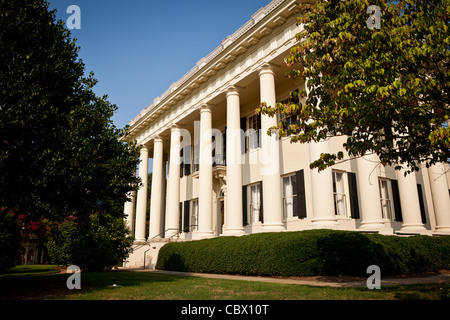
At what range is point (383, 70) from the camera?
611 centimetres

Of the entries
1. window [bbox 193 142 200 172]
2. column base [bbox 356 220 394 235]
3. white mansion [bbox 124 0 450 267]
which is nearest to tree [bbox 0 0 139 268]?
white mansion [bbox 124 0 450 267]

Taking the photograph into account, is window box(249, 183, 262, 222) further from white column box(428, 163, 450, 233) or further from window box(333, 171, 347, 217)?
white column box(428, 163, 450, 233)

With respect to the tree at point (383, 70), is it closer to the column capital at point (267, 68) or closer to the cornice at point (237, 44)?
the cornice at point (237, 44)

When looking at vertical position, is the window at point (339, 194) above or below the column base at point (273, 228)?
above

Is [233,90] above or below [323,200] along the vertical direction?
above

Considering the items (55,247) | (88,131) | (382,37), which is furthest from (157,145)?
(382,37)

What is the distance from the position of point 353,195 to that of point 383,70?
34.7ft

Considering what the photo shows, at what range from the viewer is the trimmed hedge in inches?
416

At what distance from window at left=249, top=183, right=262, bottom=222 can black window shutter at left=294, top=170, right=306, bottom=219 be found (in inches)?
102

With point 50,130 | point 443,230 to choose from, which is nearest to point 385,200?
point 443,230

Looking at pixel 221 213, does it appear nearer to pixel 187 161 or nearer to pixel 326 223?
pixel 187 161

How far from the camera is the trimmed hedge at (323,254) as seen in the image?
34.7 feet

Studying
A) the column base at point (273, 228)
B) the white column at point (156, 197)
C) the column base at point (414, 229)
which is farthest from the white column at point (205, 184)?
the column base at point (414, 229)

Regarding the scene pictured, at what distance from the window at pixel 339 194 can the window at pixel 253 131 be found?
507 centimetres
